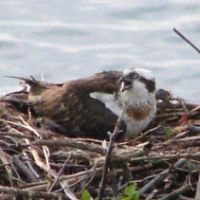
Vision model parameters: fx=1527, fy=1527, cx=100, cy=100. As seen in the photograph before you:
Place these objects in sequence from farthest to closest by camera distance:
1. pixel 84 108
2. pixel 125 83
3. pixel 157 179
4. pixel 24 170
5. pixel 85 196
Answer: pixel 84 108 → pixel 125 83 → pixel 24 170 → pixel 157 179 → pixel 85 196

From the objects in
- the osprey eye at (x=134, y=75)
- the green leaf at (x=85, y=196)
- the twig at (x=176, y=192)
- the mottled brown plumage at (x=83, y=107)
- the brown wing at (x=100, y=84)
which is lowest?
the twig at (x=176, y=192)

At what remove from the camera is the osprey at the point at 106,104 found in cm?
1079

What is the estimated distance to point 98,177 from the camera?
9.64 m

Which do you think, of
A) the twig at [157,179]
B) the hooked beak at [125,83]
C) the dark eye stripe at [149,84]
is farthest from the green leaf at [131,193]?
the dark eye stripe at [149,84]

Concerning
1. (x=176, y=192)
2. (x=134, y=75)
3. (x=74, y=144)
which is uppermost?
(x=134, y=75)

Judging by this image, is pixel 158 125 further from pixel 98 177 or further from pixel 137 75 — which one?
pixel 98 177

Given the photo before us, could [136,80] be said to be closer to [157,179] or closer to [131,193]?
[157,179]

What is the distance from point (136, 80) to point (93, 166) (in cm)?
143

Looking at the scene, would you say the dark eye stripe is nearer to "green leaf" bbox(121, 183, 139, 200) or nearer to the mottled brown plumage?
the mottled brown plumage

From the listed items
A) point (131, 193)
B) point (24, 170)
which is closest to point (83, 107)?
point (24, 170)

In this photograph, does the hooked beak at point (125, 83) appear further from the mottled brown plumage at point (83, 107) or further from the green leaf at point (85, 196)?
the green leaf at point (85, 196)

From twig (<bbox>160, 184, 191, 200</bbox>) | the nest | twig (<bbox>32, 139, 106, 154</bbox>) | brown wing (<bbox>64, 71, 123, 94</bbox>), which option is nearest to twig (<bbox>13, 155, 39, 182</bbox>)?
the nest

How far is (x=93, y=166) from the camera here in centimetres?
954

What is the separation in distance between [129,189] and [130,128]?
1.59 meters
